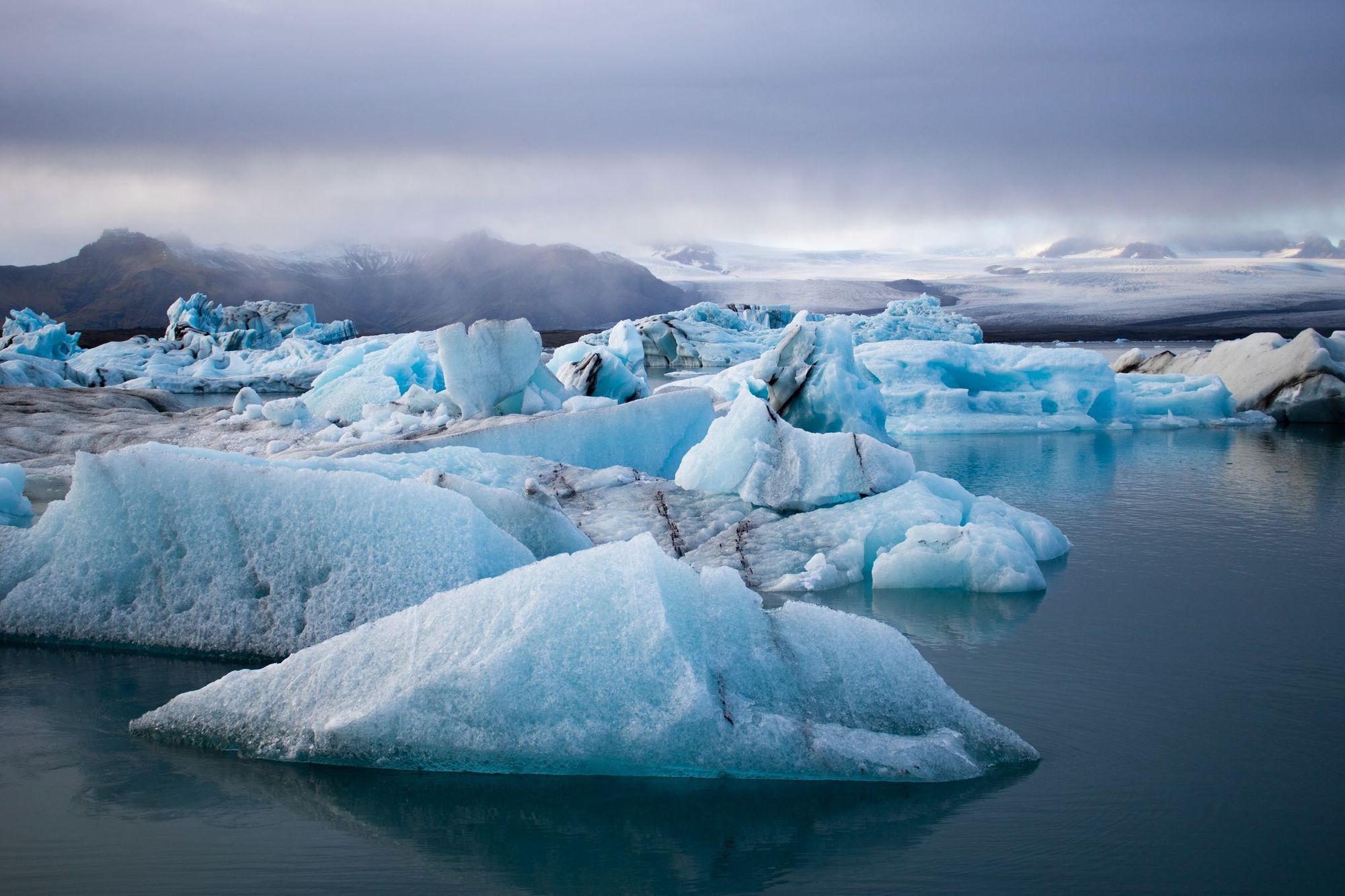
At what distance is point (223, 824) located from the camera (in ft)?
9.18

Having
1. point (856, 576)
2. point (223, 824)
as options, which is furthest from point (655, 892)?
point (856, 576)

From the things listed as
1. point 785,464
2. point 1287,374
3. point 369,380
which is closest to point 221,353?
point 369,380

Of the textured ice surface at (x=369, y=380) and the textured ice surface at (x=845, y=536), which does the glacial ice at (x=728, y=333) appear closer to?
the textured ice surface at (x=369, y=380)

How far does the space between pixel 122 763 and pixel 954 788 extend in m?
2.65

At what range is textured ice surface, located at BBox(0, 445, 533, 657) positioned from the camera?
4035mm

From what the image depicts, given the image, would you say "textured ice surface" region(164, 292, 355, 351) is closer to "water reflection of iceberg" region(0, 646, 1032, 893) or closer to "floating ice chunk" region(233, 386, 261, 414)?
"floating ice chunk" region(233, 386, 261, 414)

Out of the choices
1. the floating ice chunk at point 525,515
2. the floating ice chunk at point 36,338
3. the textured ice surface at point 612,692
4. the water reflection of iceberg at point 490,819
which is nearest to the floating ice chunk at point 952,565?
the floating ice chunk at point 525,515

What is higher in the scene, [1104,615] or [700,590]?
[700,590]

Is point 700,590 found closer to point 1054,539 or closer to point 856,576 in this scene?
point 856,576

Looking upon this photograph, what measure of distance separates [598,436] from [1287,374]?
12.9m

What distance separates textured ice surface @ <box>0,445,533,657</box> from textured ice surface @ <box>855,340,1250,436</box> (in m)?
11.6

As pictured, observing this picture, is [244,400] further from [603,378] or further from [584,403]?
[584,403]

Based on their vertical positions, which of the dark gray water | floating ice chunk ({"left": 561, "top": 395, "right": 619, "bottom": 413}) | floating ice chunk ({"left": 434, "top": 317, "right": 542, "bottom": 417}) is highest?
floating ice chunk ({"left": 434, "top": 317, "right": 542, "bottom": 417})

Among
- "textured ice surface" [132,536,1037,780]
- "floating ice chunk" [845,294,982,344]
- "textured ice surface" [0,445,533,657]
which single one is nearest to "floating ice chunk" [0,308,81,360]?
"floating ice chunk" [845,294,982,344]
